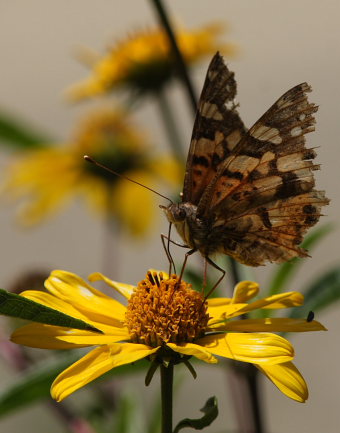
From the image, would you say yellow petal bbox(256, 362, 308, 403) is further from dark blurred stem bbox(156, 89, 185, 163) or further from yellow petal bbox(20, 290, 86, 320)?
dark blurred stem bbox(156, 89, 185, 163)

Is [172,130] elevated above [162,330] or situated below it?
above

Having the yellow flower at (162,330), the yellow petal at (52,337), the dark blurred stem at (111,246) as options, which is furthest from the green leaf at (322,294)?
the dark blurred stem at (111,246)

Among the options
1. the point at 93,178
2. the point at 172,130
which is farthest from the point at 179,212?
the point at 93,178

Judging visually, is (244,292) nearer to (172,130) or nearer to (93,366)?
(93,366)

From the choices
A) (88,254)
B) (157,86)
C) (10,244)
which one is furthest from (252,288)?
(10,244)

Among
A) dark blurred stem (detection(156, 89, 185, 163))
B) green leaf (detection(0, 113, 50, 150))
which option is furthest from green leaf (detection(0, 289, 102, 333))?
Answer: green leaf (detection(0, 113, 50, 150))

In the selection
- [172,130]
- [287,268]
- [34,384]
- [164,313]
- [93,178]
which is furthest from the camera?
[93,178]

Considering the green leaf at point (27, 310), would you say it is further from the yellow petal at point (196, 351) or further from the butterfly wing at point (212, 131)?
the butterfly wing at point (212, 131)
